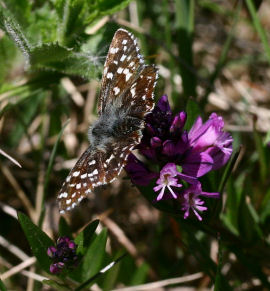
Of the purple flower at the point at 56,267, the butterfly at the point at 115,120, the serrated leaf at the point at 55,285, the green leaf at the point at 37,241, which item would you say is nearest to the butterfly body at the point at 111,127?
the butterfly at the point at 115,120

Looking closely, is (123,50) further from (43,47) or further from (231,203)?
(231,203)

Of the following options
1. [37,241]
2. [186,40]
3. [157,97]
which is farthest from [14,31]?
[186,40]

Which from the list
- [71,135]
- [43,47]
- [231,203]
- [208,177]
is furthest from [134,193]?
[43,47]

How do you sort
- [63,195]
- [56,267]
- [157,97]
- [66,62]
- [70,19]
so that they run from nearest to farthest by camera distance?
[63,195] → [56,267] → [70,19] → [66,62] → [157,97]

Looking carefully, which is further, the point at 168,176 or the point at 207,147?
the point at 207,147

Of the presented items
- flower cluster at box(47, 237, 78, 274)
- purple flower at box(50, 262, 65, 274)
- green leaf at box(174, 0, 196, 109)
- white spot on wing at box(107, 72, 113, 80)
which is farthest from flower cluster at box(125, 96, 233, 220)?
green leaf at box(174, 0, 196, 109)

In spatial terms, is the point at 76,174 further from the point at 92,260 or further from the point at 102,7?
the point at 102,7
